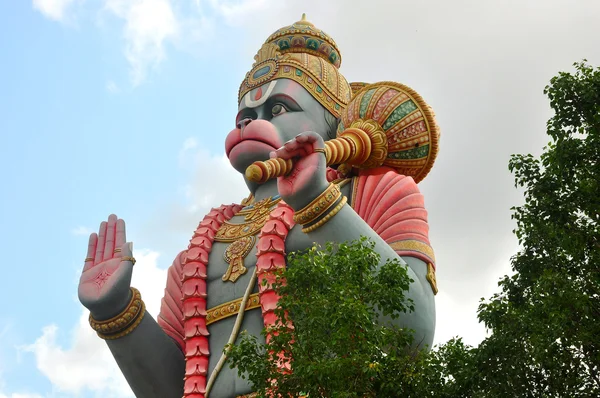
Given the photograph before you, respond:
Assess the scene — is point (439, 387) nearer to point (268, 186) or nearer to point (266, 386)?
point (266, 386)

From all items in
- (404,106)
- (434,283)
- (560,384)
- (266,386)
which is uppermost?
(404,106)

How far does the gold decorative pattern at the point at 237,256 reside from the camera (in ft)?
25.6

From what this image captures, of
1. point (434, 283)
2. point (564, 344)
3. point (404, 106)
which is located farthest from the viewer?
point (404, 106)

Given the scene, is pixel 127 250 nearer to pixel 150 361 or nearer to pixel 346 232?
pixel 150 361

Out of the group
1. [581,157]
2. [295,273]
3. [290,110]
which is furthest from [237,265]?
[581,157]

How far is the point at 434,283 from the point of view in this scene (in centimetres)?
745

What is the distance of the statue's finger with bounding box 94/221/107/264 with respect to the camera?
7.83 meters

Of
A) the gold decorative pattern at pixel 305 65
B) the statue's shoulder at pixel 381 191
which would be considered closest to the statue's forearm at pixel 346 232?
the statue's shoulder at pixel 381 191

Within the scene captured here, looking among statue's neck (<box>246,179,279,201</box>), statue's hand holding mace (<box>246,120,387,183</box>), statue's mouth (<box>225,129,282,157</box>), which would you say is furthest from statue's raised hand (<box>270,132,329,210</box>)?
statue's neck (<box>246,179,279,201</box>)

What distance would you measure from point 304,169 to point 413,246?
3.74 feet

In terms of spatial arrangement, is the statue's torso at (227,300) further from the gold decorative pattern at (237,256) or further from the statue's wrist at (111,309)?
the statue's wrist at (111,309)

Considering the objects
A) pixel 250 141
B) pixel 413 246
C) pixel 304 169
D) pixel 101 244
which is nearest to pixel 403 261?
pixel 413 246

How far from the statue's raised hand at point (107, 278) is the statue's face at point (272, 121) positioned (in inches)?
49.7

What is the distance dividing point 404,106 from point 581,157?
2067 mm
